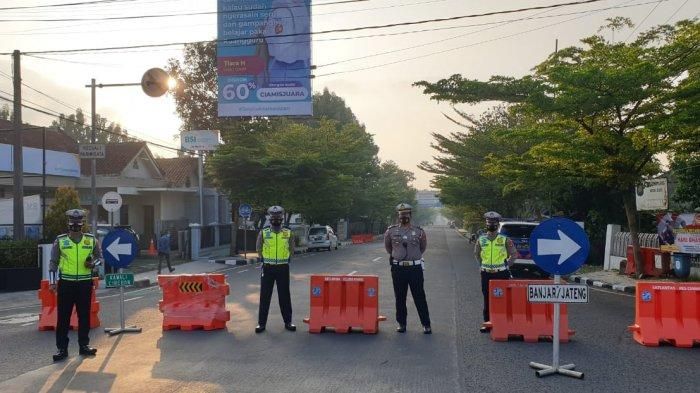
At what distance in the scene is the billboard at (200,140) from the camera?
36.1 meters

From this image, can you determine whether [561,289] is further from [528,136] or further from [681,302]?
[528,136]

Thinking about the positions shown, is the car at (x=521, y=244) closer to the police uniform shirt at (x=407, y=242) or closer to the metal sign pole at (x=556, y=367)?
the police uniform shirt at (x=407, y=242)

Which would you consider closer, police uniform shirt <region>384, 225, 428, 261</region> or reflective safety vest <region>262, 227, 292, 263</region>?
police uniform shirt <region>384, 225, 428, 261</region>

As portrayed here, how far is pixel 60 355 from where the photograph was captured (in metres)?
8.17

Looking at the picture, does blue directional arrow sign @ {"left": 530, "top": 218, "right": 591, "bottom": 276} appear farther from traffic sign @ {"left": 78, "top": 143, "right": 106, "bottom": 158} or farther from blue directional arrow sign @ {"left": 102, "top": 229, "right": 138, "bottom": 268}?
traffic sign @ {"left": 78, "top": 143, "right": 106, "bottom": 158}

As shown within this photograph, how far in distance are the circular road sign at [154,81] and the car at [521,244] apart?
10168 millimetres

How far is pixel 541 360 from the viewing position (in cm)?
791

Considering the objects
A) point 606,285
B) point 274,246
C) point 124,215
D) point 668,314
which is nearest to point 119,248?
point 274,246

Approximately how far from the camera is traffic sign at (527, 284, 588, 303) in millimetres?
6949

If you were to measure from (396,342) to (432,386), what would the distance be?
2439mm

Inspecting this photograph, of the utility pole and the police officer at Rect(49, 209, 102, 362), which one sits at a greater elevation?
the utility pole

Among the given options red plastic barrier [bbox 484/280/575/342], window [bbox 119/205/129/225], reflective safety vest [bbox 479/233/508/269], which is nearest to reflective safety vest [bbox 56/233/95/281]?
red plastic barrier [bbox 484/280/575/342]

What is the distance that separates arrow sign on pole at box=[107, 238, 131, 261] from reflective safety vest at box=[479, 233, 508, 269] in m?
5.40

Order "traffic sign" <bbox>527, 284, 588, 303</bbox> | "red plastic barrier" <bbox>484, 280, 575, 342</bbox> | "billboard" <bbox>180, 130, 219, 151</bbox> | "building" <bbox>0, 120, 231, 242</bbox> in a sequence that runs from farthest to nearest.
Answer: "billboard" <bbox>180, 130, 219, 151</bbox>
"building" <bbox>0, 120, 231, 242</bbox>
"red plastic barrier" <bbox>484, 280, 575, 342</bbox>
"traffic sign" <bbox>527, 284, 588, 303</bbox>
